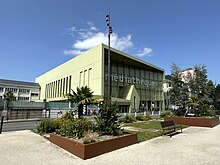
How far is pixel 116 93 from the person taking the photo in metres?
46.7

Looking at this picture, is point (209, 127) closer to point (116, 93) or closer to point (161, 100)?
point (116, 93)

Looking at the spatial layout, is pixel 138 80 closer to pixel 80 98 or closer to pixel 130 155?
pixel 80 98

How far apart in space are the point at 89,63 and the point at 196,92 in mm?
25350

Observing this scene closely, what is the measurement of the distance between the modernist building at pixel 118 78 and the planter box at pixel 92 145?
98.5 ft

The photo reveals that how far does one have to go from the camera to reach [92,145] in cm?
625

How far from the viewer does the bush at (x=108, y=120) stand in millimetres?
8234

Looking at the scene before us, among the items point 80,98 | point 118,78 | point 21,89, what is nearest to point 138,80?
point 118,78


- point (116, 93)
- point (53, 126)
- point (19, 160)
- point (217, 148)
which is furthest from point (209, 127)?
point (116, 93)

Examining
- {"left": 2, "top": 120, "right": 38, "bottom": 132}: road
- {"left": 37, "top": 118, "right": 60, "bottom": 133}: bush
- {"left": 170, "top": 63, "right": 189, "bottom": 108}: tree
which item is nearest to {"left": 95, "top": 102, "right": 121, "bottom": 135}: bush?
{"left": 37, "top": 118, "right": 60, "bottom": 133}: bush

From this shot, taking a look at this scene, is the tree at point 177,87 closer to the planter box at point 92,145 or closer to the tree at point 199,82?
the tree at point 199,82

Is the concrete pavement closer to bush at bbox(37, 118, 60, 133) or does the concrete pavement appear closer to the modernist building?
bush at bbox(37, 118, 60, 133)

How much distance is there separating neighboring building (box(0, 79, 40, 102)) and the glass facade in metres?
50.6

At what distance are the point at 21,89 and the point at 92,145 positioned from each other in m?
81.0

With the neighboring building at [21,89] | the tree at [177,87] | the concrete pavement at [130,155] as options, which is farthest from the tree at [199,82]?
the neighboring building at [21,89]
